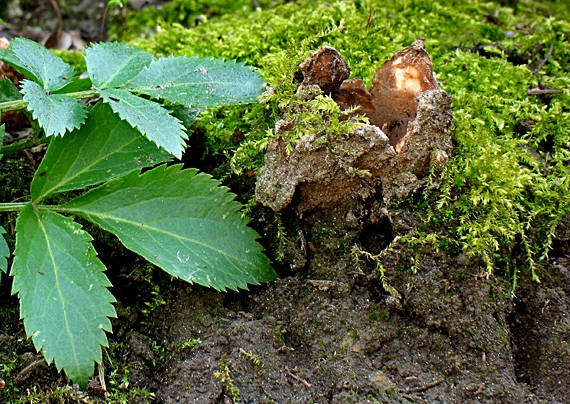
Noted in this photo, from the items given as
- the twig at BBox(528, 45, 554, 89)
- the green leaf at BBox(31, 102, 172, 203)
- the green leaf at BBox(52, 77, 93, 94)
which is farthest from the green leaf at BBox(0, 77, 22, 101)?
the twig at BBox(528, 45, 554, 89)

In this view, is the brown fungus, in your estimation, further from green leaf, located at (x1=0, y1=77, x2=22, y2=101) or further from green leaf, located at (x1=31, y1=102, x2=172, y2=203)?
green leaf, located at (x1=0, y1=77, x2=22, y2=101)

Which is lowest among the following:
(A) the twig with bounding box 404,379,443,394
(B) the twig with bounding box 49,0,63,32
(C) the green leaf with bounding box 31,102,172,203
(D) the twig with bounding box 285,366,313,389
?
(D) the twig with bounding box 285,366,313,389

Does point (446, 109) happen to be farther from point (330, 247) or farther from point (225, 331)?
point (225, 331)

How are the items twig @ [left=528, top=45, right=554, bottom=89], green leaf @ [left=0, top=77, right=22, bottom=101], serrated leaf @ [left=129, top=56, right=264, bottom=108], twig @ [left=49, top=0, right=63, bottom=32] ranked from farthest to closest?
twig @ [left=49, top=0, right=63, bottom=32]
twig @ [left=528, top=45, right=554, bottom=89]
green leaf @ [left=0, top=77, right=22, bottom=101]
serrated leaf @ [left=129, top=56, right=264, bottom=108]

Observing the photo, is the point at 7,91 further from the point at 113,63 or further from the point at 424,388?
the point at 424,388

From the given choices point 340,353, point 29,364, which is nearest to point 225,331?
point 340,353

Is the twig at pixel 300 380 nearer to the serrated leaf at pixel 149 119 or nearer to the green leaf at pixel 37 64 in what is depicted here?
the serrated leaf at pixel 149 119

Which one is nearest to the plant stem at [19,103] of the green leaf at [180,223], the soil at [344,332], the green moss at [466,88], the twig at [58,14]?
the green leaf at [180,223]
